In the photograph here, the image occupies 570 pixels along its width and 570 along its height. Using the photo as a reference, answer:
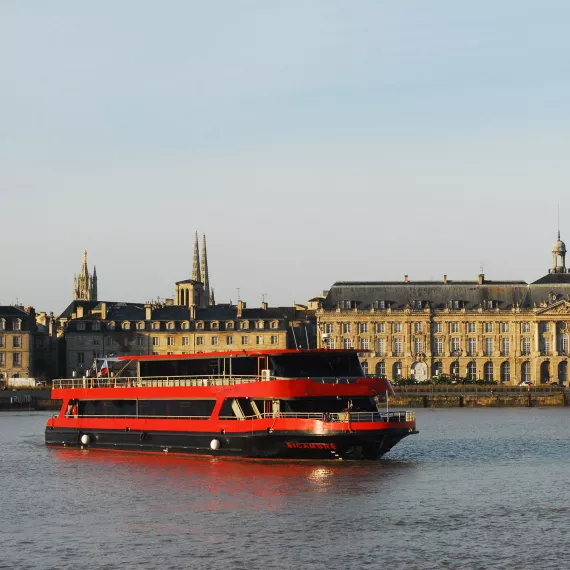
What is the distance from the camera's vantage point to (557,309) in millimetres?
156000

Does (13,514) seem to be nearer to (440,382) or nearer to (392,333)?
(440,382)

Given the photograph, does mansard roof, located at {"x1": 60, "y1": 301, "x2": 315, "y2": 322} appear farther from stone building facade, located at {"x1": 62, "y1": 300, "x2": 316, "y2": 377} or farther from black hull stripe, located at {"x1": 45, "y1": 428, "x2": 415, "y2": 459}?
black hull stripe, located at {"x1": 45, "y1": 428, "x2": 415, "y2": 459}

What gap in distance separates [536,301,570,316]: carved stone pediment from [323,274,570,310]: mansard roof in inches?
55.6

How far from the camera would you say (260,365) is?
194 ft

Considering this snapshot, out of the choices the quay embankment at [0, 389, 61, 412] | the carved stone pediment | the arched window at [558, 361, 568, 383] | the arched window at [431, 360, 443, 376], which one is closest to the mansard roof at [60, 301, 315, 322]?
the arched window at [431, 360, 443, 376]

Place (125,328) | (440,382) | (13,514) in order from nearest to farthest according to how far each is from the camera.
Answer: (13,514) < (440,382) < (125,328)

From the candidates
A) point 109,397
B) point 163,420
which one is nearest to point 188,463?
point 163,420

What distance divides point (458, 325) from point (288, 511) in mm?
116370

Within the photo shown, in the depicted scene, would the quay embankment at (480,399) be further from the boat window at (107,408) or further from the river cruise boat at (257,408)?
the river cruise boat at (257,408)

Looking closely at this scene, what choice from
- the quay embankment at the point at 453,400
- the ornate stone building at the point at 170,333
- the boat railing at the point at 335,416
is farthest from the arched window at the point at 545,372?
the boat railing at the point at 335,416

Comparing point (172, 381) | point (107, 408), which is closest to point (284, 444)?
point (172, 381)

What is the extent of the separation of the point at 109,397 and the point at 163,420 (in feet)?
16.3

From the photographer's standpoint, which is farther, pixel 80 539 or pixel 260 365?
pixel 260 365

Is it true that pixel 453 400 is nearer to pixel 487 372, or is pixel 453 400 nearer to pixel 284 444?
pixel 487 372
